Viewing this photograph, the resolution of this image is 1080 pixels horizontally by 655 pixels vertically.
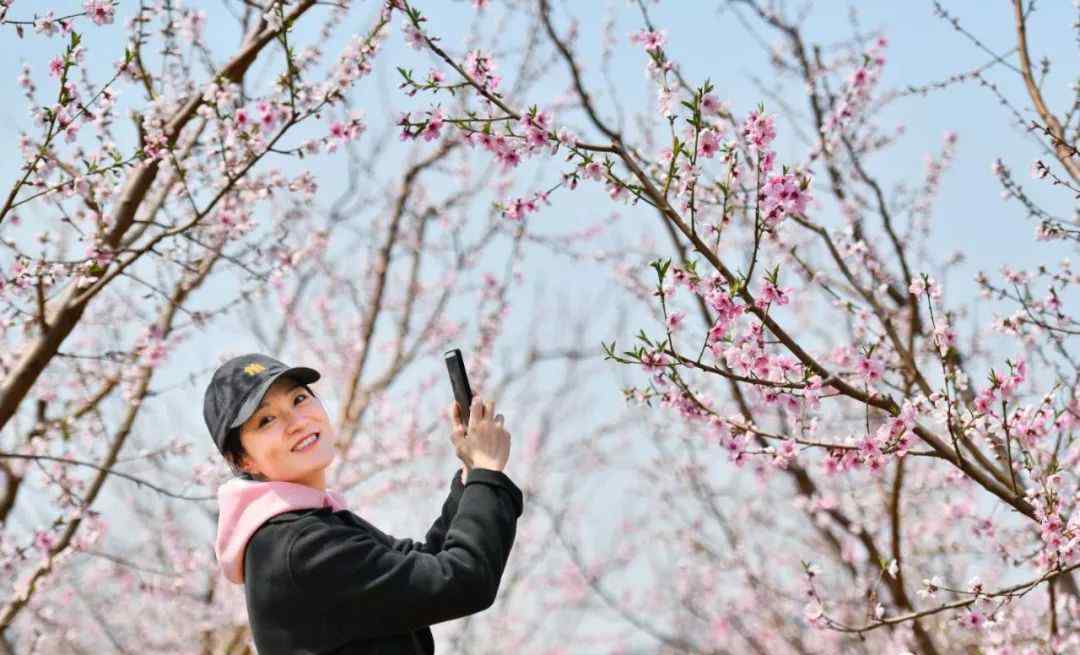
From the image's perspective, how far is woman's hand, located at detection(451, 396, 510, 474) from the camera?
7.78ft

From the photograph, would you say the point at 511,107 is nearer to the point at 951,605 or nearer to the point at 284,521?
the point at 284,521

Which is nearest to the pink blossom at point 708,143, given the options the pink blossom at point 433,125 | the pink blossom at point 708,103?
the pink blossom at point 708,103

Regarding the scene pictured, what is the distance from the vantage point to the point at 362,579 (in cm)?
215

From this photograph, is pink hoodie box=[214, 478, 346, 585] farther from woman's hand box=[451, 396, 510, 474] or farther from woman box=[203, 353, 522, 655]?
woman's hand box=[451, 396, 510, 474]

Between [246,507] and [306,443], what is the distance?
0.76ft

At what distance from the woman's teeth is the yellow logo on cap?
0.22 metres

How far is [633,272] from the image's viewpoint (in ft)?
25.1

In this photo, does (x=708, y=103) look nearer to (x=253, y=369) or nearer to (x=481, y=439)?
(x=481, y=439)

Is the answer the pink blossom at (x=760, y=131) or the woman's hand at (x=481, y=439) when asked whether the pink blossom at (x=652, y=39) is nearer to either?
the pink blossom at (x=760, y=131)

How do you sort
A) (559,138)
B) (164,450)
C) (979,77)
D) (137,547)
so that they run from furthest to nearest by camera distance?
(137,547)
(164,450)
(979,77)
(559,138)

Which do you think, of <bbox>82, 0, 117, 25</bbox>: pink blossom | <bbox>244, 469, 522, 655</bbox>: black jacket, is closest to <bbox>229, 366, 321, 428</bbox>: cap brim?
<bbox>244, 469, 522, 655</bbox>: black jacket

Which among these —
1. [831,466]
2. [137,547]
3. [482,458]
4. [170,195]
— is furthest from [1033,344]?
[137,547]

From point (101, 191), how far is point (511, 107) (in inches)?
69.9

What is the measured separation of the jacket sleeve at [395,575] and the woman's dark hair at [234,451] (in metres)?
0.39
